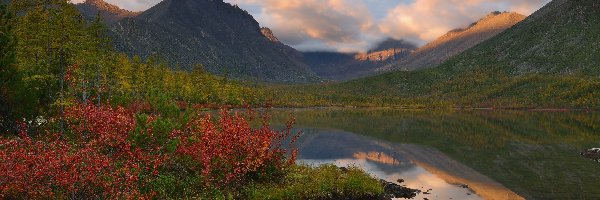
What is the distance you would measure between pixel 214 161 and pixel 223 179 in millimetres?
1163

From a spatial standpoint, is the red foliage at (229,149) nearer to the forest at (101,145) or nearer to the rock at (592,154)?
the forest at (101,145)

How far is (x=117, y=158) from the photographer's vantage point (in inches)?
797

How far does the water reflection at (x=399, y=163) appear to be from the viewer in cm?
4178

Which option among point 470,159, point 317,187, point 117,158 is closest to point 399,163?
point 470,159

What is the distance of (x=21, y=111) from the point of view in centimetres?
2798

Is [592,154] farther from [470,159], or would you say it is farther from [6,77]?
[6,77]

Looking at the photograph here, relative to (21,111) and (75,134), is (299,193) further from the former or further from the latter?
(21,111)

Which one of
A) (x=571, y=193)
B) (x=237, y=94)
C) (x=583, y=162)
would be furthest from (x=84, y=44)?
(x=237, y=94)

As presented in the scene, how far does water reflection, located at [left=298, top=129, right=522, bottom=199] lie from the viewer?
41781 mm

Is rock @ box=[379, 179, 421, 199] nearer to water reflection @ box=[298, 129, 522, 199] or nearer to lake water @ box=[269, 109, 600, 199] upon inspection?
water reflection @ box=[298, 129, 522, 199]

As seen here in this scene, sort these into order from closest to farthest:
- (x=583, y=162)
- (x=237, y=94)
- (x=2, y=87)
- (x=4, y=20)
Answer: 1. (x=2, y=87)
2. (x=4, y=20)
3. (x=583, y=162)
4. (x=237, y=94)

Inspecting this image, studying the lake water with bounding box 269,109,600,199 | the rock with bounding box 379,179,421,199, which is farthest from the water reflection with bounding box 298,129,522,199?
the rock with bounding box 379,179,421,199

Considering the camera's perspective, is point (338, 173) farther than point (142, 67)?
No

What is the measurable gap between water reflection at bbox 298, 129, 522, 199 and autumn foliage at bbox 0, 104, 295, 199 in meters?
18.3
